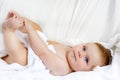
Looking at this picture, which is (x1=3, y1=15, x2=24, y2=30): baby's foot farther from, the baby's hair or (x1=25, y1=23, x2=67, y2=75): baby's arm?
the baby's hair

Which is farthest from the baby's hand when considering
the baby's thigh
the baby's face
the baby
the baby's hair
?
the baby's hair

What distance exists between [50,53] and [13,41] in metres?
0.19

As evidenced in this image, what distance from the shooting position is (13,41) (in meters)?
1.35

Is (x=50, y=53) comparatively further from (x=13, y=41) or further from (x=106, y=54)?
(x=106, y=54)

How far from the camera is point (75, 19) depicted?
1621mm

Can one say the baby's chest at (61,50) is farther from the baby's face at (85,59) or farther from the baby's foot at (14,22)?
the baby's foot at (14,22)

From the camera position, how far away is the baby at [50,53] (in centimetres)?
135

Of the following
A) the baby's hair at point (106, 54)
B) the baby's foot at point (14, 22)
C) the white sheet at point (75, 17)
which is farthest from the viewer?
the white sheet at point (75, 17)

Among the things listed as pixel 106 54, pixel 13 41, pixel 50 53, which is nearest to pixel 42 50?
pixel 50 53

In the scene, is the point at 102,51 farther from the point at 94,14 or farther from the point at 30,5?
the point at 30,5

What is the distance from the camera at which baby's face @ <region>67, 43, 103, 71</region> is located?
55.4 inches

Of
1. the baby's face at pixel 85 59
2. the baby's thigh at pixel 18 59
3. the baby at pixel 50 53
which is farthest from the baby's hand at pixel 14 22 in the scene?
the baby's face at pixel 85 59

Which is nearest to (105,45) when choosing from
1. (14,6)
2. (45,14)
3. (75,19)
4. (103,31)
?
(103,31)

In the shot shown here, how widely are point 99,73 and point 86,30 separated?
38cm
